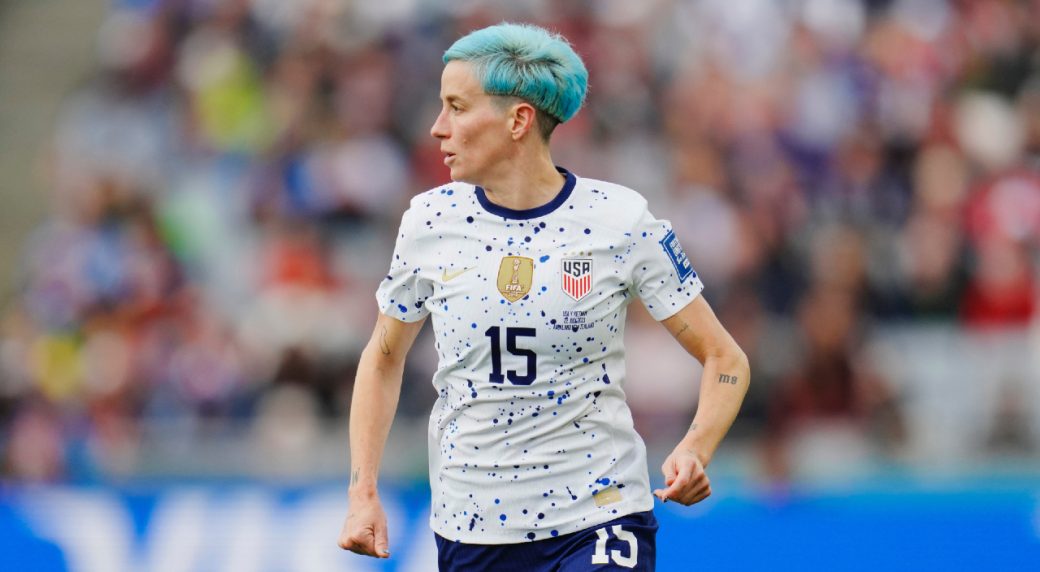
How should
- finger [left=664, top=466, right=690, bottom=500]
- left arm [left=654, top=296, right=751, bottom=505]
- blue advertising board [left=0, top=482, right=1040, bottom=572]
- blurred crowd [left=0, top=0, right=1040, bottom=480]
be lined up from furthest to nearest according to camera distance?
blurred crowd [left=0, top=0, right=1040, bottom=480] < blue advertising board [left=0, top=482, right=1040, bottom=572] < left arm [left=654, top=296, right=751, bottom=505] < finger [left=664, top=466, right=690, bottom=500]

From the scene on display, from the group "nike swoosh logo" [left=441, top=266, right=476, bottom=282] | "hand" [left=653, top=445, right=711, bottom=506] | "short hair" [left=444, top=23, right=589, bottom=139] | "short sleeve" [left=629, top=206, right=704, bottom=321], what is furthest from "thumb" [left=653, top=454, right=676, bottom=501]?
"short hair" [left=444, top=23, right=589, bottom=139]

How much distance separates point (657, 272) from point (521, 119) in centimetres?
59

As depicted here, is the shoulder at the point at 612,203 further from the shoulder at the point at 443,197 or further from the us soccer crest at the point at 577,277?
the shoulder at the point at 443,197

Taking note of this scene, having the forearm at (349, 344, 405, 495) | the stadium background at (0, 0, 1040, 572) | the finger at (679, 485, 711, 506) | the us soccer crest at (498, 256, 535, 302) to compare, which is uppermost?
the stadium background at (0, 0, 1040, 572)

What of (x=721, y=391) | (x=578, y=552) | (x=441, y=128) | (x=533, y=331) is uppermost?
(x=441, y=128)

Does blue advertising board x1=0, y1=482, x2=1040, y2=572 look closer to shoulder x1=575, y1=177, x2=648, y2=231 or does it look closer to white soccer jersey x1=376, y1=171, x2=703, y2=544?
white soccer jersey x1=376, y1=171, x2=703, y2=544

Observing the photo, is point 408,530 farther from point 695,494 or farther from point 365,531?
point 695,494

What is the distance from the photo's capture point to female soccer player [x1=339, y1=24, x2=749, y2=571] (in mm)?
4441

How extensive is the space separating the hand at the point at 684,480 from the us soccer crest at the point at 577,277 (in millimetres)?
531

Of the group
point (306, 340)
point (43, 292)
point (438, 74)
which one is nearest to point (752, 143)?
point (438, 74)

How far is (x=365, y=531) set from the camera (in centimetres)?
444

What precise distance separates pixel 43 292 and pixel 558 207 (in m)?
8.04

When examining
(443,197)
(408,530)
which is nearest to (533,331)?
(443,197)

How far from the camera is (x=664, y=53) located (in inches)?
492
